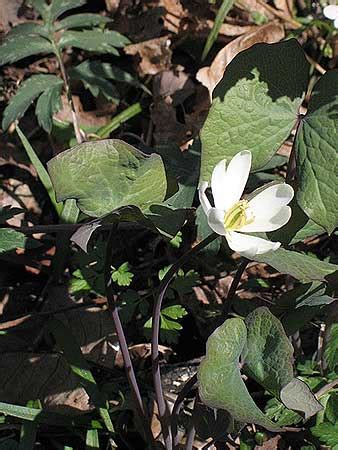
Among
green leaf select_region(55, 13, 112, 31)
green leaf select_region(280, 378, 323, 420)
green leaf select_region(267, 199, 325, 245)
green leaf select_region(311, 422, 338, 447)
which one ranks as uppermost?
green leaf select_region(55, 13, 112, 31)

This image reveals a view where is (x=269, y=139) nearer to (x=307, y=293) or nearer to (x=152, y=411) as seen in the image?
(x=307, y=293)

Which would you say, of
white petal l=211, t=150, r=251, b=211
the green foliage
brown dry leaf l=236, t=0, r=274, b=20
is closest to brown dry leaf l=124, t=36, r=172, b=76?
the green foliage

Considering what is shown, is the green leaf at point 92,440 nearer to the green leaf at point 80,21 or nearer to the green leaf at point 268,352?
the green leaf at point 268,352

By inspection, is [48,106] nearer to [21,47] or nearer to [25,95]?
[25,95]

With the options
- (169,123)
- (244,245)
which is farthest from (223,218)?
(169,123)

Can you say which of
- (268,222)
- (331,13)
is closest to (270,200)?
(268,222)

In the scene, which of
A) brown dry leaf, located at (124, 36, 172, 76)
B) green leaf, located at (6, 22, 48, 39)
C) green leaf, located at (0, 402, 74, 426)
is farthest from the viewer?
brown dry leaf, located at (124, 36, 172, 76)

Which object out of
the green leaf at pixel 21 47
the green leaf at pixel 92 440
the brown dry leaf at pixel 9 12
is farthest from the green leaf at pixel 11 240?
the brown dry leaf at pixel 9 12

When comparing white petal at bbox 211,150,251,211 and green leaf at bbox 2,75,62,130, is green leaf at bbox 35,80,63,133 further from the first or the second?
white petal at bbox 211,150,251,211
